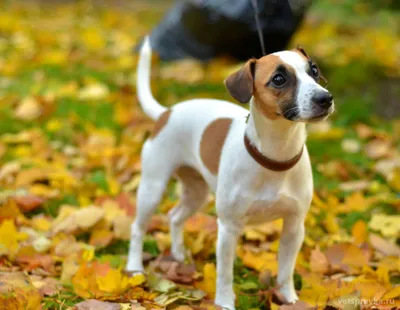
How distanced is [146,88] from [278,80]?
1.27 meters

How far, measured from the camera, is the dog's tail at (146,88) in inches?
134

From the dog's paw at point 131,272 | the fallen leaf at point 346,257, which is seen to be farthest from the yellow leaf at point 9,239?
the fallen leaf at point 346,257

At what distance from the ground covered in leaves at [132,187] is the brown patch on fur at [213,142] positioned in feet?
1.81

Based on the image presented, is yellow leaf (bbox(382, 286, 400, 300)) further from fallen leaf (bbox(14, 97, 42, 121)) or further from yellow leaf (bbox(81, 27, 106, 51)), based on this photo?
yellow leaf (bbox(81, 27, 106, 51))

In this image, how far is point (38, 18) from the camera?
29.6ft

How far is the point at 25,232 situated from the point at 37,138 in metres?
1.55

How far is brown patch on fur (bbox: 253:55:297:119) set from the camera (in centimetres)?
236

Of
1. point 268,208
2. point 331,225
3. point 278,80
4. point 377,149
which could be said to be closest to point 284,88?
point 278,80

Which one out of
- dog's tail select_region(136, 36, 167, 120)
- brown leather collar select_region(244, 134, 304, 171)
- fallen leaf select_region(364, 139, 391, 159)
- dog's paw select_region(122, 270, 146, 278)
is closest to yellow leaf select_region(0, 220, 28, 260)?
dog's paw select_region(122, 270, 146, 278)

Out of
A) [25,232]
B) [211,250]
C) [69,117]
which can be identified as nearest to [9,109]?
[69,117]

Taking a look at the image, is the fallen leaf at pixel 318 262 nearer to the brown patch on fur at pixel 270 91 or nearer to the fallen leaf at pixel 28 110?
the brown patch on fur at pixel 270 91

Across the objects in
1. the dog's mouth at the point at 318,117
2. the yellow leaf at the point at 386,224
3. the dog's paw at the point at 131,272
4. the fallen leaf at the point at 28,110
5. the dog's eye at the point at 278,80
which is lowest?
the dog's paw at the point at 131,272

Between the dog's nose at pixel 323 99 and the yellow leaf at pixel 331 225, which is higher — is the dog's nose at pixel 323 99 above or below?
above

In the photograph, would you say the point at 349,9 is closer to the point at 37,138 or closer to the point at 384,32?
the point at 384,32
